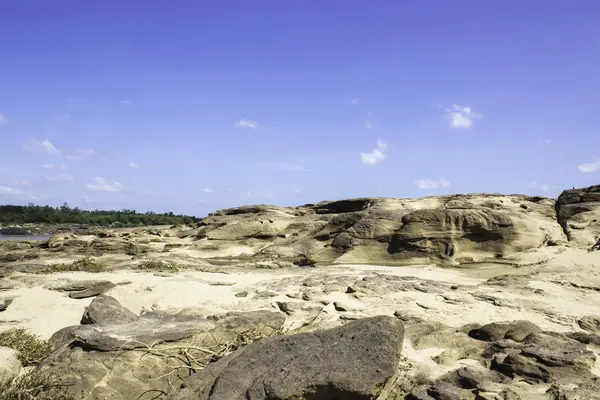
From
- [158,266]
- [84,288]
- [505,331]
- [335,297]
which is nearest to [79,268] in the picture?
[158,266]

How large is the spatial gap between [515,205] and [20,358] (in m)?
14.1

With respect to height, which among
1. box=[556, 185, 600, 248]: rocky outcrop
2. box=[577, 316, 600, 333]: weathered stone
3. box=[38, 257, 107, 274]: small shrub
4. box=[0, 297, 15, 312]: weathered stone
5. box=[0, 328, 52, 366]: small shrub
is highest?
box=[556, 185, 600, 248]: rocky outcrop

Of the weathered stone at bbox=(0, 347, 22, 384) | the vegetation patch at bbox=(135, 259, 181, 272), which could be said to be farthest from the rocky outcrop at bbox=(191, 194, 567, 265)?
the weathered stone at bbox=(0, 347, 22, 384)

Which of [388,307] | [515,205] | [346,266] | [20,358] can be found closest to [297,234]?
[346,266]

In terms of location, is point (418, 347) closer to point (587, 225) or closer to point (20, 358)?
point (20, 358)

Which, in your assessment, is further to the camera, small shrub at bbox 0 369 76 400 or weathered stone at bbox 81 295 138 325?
weathered stone at bbox 81 295 138 325

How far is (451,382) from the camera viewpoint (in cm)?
427

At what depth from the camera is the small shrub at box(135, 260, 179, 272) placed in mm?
11463

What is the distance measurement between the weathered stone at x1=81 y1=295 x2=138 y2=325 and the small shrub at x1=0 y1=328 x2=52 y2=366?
599mm

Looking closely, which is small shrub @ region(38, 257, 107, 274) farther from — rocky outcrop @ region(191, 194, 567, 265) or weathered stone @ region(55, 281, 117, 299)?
rocky outcrop @ region(191, 194, 567, 265)

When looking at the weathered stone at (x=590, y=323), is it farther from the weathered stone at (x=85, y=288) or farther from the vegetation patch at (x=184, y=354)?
the weathered stone at (x=85, y=288)

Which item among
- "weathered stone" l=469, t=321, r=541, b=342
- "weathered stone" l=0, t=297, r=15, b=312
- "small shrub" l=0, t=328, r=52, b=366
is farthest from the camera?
"weathered stone" l=0, t=297, r=15, b=312

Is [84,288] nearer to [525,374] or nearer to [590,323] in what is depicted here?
[525,374]

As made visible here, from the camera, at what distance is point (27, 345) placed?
5.19 metres
